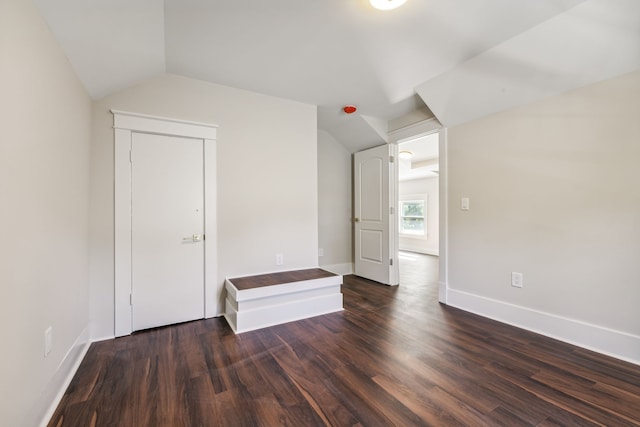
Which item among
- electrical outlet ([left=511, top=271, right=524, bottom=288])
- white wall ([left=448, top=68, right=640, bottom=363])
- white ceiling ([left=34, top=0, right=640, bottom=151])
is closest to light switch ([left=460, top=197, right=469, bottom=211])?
white wall ([left=448, top=68, right=640, bottom=363])

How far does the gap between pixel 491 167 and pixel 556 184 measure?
54 centimetres

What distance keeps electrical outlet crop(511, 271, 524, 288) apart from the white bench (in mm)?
1632

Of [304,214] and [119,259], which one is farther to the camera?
[304,214]

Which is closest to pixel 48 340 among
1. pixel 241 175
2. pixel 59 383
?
pixel 59 383

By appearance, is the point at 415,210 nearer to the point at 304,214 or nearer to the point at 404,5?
the point at 304,214

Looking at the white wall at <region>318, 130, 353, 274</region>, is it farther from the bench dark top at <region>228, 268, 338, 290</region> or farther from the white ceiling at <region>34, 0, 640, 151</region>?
the white ceiling at <region>34, 0, 640, 151</region>

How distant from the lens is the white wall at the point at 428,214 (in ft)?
23.6

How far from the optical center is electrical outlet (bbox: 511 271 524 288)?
238 cm

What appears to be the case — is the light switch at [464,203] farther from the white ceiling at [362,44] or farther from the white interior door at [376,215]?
the white interior door at [376,215]

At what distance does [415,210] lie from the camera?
7.89m

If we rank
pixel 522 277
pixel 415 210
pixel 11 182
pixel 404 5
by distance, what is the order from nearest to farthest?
pixel 11 182, pixel 404 5, pixel 522 277, pixel 415 210

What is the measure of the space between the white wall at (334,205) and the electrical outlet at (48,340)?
10.2 feet

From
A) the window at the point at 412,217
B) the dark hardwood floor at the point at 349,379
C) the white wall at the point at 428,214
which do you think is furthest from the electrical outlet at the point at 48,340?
the window at the point at 412,217

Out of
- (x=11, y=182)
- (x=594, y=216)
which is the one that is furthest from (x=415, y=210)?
(x=11, y=182)
